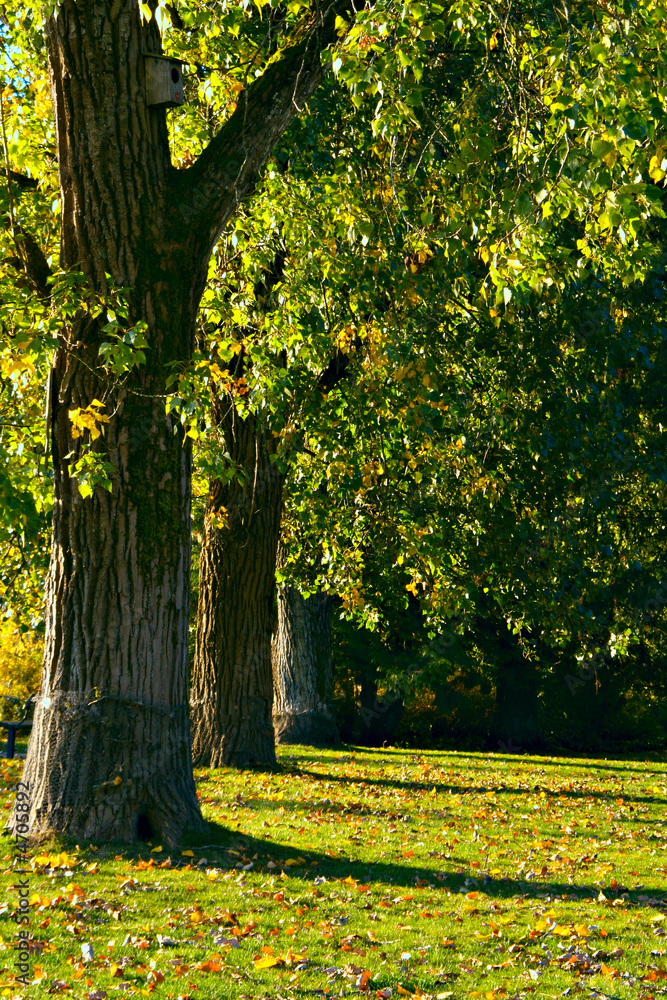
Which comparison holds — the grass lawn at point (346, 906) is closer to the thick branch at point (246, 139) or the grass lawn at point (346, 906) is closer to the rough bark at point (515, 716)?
the thick branch at point (246, 139)

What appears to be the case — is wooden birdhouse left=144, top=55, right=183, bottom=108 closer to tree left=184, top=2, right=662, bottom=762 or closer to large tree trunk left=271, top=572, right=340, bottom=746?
tree left=184, top=2, right=662, bottom=762

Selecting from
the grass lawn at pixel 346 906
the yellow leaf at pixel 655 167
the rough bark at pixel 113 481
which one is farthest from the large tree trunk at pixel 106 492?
the yellow leaf at pixel 655 167

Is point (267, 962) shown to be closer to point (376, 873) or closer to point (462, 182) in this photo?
point (376, 873)

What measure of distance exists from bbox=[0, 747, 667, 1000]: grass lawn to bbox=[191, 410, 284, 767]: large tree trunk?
31.3 inches

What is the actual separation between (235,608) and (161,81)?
677 centimetres

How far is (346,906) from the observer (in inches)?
267

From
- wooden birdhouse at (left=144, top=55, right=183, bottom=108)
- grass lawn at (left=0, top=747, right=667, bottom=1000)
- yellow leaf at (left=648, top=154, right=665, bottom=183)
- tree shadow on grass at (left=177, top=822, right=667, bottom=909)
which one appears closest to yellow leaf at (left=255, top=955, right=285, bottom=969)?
grass lawn at (left=0, top=747, right=667, bottom=1000)

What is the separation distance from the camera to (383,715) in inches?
987

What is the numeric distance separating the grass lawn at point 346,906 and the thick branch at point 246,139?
15.9 ft

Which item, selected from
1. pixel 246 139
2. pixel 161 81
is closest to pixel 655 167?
pixel 246 139

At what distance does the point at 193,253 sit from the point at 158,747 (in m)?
3.89

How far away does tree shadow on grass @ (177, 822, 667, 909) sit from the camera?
300 inches

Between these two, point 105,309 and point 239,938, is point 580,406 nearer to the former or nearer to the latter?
point 105,309

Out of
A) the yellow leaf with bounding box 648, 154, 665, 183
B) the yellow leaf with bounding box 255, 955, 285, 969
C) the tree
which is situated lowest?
the yellow leaf with bounding box 255, 955, 285, 969
